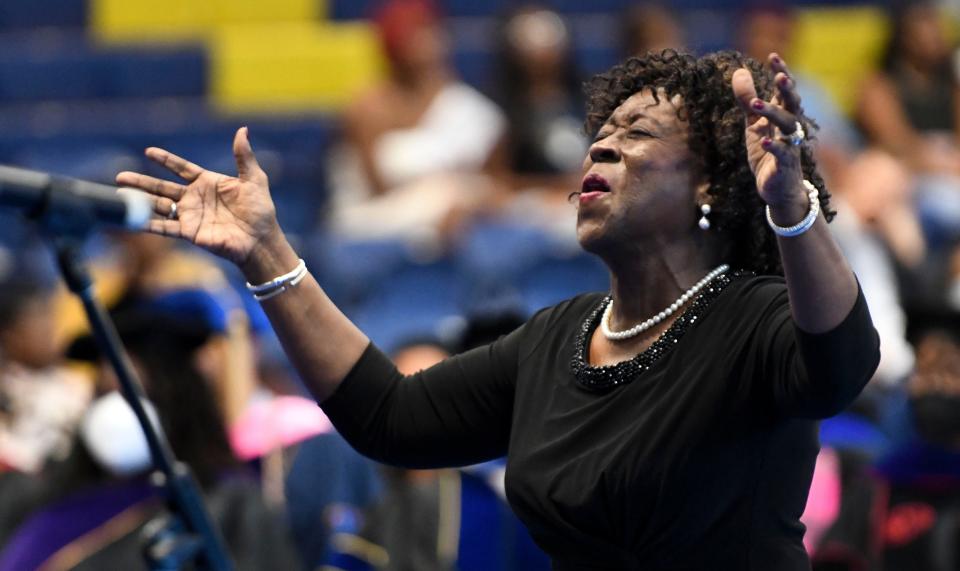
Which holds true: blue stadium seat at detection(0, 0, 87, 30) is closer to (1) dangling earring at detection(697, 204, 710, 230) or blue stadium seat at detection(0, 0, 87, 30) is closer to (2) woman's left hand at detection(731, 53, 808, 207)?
(1) dangling earring at detection(697, 204, 710, 230)

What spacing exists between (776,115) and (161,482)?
3.51 feet

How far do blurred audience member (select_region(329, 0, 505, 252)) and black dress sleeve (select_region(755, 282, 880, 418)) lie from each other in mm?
4846

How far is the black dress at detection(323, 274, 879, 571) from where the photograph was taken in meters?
2.33

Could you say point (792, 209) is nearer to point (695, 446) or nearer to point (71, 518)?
point (695, 446)

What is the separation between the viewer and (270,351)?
639 centimetres

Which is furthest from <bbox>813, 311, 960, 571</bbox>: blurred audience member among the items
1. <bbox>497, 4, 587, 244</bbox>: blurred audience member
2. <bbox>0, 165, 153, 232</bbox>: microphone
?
<bbox>497, 4, 587, 244</bbox>: blurred audience member

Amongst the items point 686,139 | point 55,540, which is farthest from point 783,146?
point 55,540

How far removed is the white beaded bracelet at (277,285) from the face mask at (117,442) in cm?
142

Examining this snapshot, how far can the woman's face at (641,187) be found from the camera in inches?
98.9

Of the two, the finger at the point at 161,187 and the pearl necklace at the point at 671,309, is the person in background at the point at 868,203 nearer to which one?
the pearl necklace at the point at 671,309

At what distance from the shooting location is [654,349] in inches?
97.7

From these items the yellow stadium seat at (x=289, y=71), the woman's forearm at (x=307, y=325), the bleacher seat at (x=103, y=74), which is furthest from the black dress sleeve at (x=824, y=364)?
the bleacher seat at (x=103, y=74)

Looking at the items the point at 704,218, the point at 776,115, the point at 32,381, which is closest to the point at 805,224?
the point at 776,115

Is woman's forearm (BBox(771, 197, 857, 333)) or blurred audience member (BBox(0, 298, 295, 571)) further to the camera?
blurred audience member (BBox(0, 298, 295, 571))
